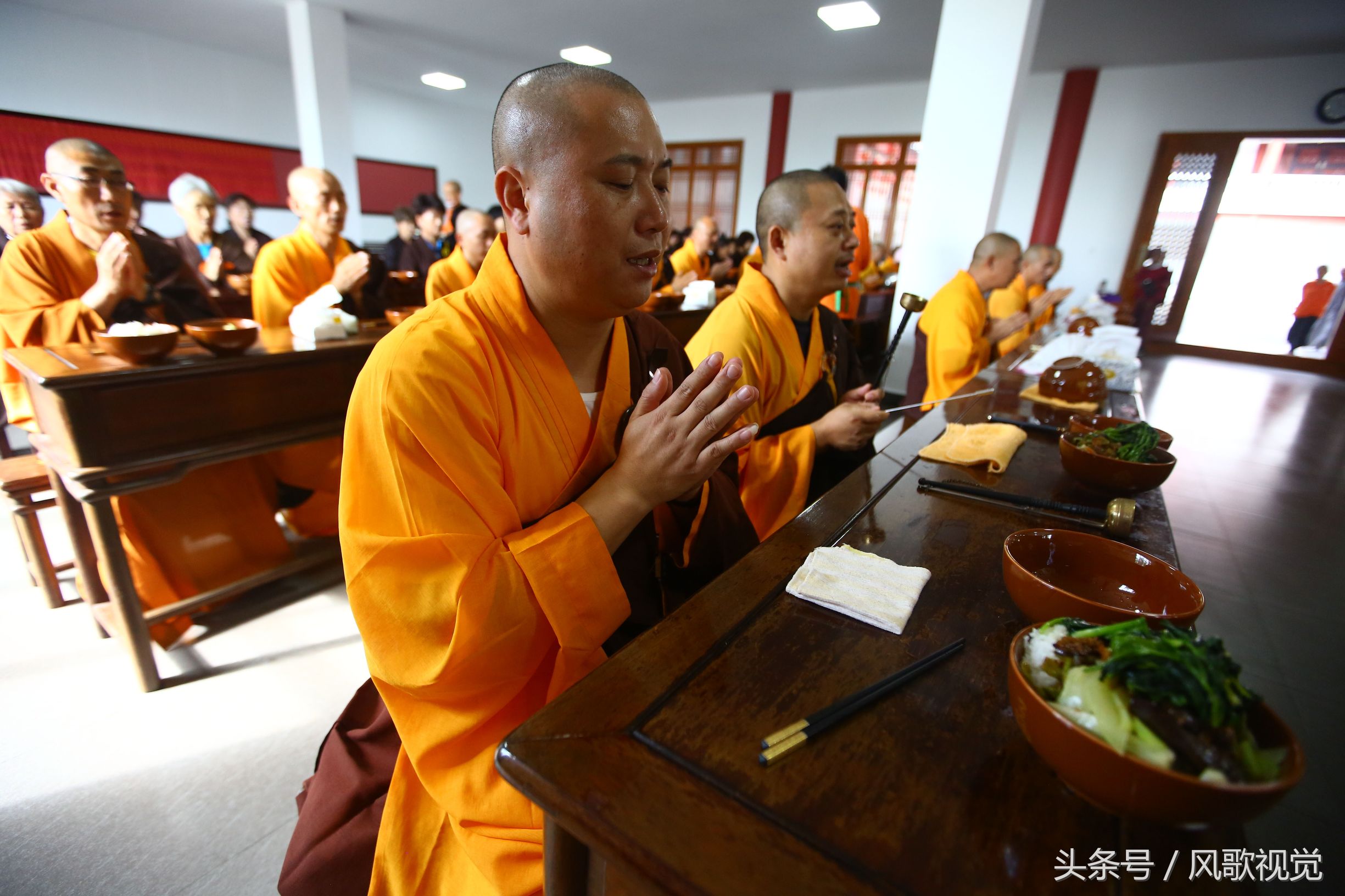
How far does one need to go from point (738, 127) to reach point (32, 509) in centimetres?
1110

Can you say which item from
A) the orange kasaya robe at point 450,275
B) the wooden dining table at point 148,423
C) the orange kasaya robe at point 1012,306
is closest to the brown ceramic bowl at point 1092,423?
the wooden dining table at point 148,423

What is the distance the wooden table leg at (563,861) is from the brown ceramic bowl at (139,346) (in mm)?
2068

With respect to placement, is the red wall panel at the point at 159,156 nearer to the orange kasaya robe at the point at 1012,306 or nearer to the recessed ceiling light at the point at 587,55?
the recessed ceiling light at the point at 587,55

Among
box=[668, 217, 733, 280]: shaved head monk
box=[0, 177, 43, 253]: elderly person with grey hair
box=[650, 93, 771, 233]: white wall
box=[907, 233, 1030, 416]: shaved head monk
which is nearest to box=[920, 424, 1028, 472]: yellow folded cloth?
box=[907, 233, 1030, 416]: shaved head monk

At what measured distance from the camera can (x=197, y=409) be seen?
6.97 feet

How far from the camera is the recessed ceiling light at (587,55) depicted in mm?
8281

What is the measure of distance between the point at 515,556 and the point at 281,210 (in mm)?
11606

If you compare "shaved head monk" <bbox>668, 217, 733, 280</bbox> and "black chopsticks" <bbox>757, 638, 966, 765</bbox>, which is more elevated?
"shaved head monk" <bbox>668, 217, 733, 280</bbox>

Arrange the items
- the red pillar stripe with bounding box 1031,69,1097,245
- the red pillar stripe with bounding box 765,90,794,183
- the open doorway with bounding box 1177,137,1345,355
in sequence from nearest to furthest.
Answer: the red pillar stripe with bounding box 1031,69,1097,245 < the open doorway with bounding box 1177,137,1345,355 < the red pillar stripe with bounding box 765,90,794,183

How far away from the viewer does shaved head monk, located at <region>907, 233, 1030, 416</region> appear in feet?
11.5

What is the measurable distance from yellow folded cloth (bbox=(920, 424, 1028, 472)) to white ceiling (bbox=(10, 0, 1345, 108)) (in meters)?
6.03

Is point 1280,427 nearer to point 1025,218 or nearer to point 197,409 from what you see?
point 1025,218

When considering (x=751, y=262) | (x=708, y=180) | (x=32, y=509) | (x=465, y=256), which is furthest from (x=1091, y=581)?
(x=708, y=180)

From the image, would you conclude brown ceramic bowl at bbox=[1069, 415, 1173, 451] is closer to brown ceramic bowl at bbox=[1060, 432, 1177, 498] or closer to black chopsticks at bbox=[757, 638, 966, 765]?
brown ceramic bowl at bbox=[1060, 432, 1177, 498]
